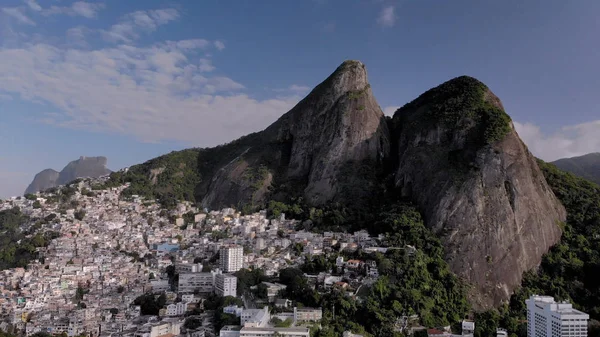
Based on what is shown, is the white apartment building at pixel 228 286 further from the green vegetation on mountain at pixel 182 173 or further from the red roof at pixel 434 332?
the green vegetation on mountain at pixel 182 173

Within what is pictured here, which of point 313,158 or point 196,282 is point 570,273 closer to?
point 196,282

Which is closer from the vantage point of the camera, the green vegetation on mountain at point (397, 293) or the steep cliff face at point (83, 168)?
the green vegetation on mountain at point (397, 293)

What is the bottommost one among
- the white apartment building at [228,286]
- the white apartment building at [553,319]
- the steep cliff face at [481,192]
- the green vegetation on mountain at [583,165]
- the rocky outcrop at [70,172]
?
the white apartment building at [553,319]

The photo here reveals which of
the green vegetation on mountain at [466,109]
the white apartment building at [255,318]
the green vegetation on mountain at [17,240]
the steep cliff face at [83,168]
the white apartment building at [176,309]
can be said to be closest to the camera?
the white apartment building at [255,318]

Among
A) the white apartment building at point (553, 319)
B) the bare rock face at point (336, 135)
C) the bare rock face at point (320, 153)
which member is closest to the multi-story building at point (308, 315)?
the white apartment building at point (553, 319)

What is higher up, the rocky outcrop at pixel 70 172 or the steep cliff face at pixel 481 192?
the rocky outcrop at pixel 70 172

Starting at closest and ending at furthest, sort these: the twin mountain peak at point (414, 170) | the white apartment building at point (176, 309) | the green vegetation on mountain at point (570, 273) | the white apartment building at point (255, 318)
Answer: the white apartment building at point (255, 318), the white apartment building at point (176, 309), the green vegetation on mountain at point (570, 273), the twin mountain peak at point (414, 170)

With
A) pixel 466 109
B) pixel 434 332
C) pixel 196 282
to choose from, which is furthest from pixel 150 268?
pixel 466 109

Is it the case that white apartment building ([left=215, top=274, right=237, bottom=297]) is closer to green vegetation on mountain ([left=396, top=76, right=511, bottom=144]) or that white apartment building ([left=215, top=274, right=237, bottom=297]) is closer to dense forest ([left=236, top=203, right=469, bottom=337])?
dense forest ([left=236, top=203, right=469, bottom=337])
